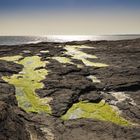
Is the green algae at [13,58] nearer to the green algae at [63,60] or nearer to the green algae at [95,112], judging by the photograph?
the green algae at [63,60]

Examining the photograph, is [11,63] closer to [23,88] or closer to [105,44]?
[23,88]

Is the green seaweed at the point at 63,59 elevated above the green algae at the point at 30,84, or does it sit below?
above

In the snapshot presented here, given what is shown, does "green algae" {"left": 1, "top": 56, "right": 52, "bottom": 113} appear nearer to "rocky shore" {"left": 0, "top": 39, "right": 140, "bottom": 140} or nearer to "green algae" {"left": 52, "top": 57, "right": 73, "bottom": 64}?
"rocky shore" {"left": 0, "top": 39, "right": 140, "bottom": 140}

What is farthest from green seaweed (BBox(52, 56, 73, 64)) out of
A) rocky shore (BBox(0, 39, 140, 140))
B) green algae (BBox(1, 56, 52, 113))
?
green algae (BBox(1, 56, 52, 113))

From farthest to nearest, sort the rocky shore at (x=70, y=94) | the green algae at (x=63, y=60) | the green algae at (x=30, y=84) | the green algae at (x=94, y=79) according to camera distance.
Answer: the green algae at (x=63, y=60) → the green algae at (x=94, y=79) → the green algae at (x=30, y=84) → the rocky shore at (x=70, y=94)

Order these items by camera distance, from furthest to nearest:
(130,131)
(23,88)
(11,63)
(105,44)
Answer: (105,44) < (11,63) < (23,88) < (130,131)

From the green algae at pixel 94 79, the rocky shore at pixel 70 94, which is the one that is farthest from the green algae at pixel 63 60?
the green algae at pixel 94 79

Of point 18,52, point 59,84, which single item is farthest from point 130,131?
point 18,52
